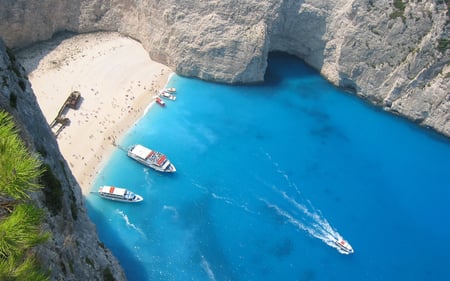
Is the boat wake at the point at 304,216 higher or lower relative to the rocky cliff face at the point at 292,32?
lower

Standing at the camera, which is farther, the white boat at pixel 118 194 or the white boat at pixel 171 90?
the white boat at pixel 171 90

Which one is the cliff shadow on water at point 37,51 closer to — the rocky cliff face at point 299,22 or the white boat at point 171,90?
the rocky cliff face at point 299,22

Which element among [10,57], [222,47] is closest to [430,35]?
[222,47]

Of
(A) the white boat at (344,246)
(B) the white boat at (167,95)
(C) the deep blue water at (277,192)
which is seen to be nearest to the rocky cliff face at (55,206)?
(C) the deep blue water at (277,192)

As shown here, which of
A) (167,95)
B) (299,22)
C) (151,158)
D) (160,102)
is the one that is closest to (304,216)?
(151,158)

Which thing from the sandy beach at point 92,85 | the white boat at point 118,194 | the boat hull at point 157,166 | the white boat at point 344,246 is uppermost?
the sandy beach at point 92,85

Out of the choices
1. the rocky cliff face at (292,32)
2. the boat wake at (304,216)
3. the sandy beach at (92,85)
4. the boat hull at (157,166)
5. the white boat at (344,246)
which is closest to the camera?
the white boat at (344,246)

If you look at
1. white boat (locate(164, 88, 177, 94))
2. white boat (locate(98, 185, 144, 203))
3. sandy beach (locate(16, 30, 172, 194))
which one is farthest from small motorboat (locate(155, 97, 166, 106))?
white boat (locate(98, 185, 144, 203))
